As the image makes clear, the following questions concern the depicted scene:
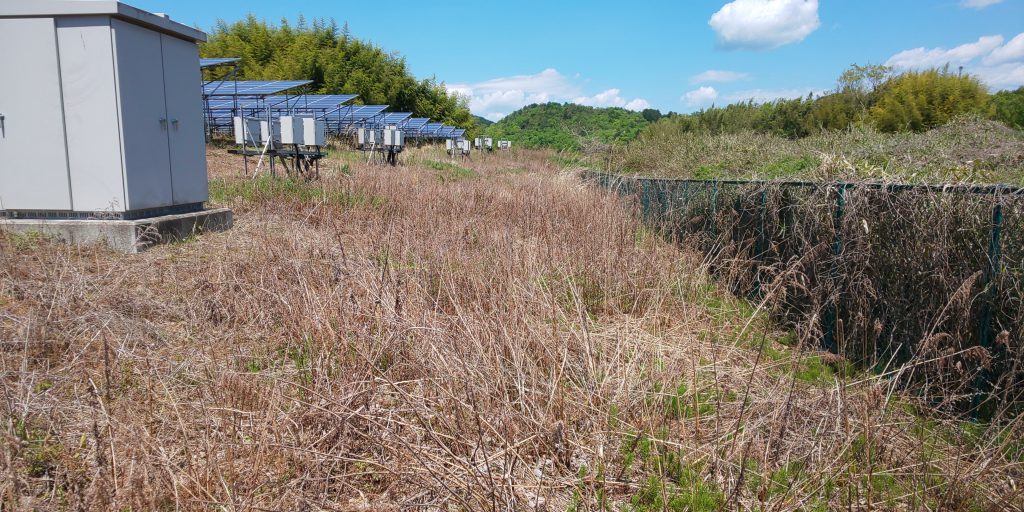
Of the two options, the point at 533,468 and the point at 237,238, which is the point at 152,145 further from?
the point at 533,468

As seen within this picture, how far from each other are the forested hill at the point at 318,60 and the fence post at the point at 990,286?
1629 inches

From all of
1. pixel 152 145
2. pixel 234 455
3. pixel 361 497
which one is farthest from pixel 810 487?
pixel 152 145

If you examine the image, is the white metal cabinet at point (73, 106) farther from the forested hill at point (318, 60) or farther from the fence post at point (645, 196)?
the forested hill at point (318, 60)

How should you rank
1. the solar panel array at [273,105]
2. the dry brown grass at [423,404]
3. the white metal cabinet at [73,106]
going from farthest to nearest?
the solar panel array at [273,105], the white metal cabinet at [73,106], the dry brown grass at [423,404]

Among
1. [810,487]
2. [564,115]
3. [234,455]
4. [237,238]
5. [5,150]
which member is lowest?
[810,487]

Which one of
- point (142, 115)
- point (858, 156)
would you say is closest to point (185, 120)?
point (142, 115)

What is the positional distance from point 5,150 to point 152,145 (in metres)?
1.38

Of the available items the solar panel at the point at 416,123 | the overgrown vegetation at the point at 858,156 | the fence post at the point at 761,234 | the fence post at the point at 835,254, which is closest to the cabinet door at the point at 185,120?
the overgrown vegetation at the point at 858,156

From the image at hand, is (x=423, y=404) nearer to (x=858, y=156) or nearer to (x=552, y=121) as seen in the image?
(x=858, y=156)

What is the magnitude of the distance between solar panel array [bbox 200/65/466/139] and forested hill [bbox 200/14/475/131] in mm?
6788

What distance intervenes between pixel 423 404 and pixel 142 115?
5764 millimetres

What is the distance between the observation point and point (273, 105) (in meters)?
29.0

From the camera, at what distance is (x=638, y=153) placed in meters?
17.2

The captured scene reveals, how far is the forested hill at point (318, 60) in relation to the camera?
40594 millimetres
